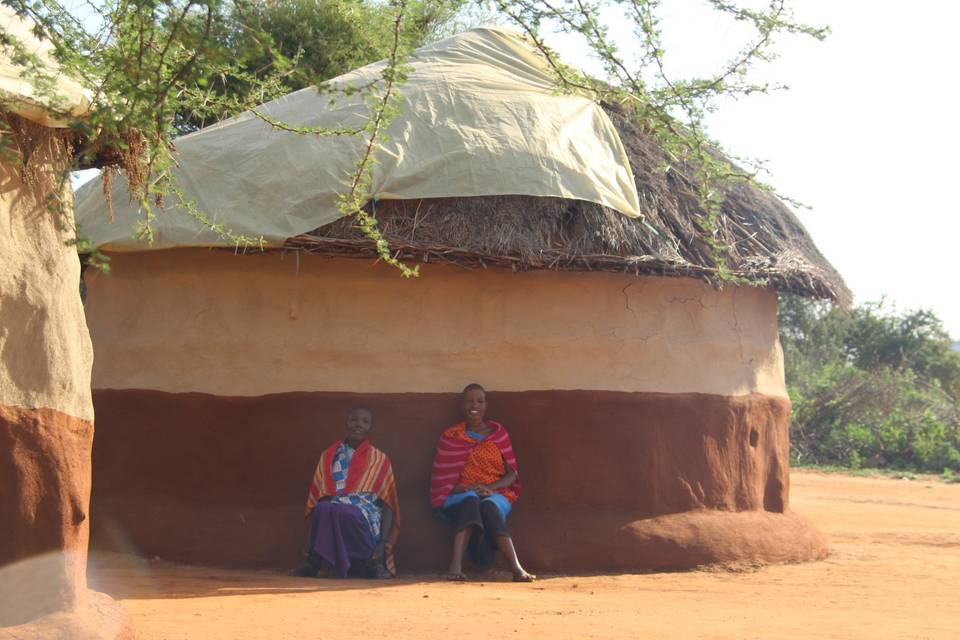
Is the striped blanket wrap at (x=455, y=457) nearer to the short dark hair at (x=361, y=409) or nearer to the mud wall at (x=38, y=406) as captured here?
the short dark hair at (x=361, y=409)

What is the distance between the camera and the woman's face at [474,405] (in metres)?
7.24

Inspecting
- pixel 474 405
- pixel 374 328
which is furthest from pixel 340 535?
pixel 374 328

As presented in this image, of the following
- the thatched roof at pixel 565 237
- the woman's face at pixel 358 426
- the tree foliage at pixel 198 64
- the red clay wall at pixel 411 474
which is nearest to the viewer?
the tree foliage at pixel 198 64

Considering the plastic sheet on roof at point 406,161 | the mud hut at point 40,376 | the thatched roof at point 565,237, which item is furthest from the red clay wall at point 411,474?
the mud hut at point 40,376

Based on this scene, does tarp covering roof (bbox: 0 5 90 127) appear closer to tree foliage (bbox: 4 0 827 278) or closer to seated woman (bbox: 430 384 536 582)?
tree foliage (bbox: 4 0 827 278)

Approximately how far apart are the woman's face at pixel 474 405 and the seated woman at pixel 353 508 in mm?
555

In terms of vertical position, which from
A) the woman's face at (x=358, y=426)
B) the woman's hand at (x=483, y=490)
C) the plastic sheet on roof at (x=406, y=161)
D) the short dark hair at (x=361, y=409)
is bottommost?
the woman's hand at (x=483, y=490)

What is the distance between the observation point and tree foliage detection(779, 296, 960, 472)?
17.6m

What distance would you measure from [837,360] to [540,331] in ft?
61.8

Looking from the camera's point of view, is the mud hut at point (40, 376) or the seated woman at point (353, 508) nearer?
the mud hut at point (40, 376)

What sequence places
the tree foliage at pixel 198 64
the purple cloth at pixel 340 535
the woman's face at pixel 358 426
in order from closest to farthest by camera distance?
the tree foliage at pixel 198 64, the purple cloth at pixel 340 535, the woman's face at pixel 358 426

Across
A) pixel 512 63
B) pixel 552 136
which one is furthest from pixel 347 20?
pixel 552 136

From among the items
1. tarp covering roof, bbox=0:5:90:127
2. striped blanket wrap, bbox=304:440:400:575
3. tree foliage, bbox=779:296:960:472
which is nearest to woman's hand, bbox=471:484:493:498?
striped blanket wrap, bbox=304:440:400:575

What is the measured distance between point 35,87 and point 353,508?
3.41 metres
